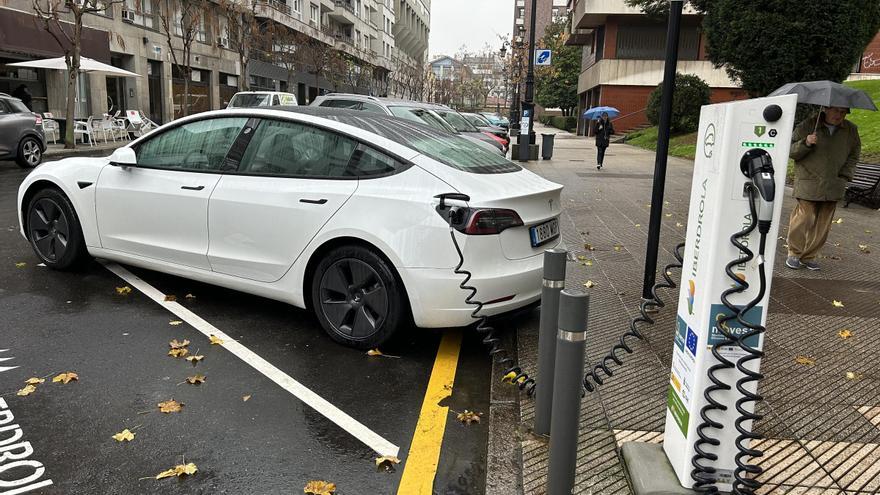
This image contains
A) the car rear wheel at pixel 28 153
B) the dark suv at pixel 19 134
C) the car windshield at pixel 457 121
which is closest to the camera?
the dark suv at pixel 19 134

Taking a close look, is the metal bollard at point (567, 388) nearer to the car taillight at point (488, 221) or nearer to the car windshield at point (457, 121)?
the car taillight at point (488, 221)

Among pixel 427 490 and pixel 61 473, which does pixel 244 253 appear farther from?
pixel 427 490

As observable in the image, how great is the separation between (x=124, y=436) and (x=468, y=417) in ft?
5.71

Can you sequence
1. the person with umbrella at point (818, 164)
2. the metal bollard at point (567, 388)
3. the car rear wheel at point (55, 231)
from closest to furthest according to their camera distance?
the metal bollard at point (567, 388)
the car rear wheel at point (55, 231)
the person with umbrella at point (818, 164)

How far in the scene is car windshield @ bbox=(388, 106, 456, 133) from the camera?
1241 centimetres

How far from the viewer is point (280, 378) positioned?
3.99 m

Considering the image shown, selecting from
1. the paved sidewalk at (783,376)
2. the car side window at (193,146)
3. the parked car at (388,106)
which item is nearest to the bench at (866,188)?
the paved sidewalk at (783,376)

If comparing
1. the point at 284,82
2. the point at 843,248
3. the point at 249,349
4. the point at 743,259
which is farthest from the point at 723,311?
the point at 284,82

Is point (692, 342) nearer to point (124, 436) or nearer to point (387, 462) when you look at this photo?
point (387, 462)

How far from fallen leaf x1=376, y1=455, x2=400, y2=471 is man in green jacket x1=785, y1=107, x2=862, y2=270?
5.35 metres

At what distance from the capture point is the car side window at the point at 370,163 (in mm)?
4344

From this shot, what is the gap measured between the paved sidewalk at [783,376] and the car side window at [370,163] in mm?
1504

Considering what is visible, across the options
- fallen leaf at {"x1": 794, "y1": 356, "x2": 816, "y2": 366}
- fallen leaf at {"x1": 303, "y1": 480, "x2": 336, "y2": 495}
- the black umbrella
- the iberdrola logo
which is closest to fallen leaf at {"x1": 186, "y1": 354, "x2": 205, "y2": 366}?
fallen leaf at {"x1": 303, "y1": 480, "x2": 336, "y2": 495}

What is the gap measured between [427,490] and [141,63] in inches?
1298
